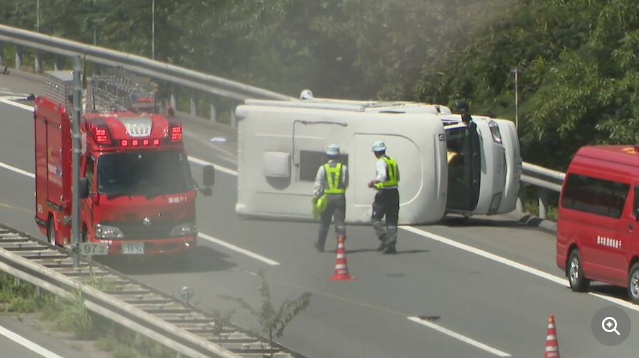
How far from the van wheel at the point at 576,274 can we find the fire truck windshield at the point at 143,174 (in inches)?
221

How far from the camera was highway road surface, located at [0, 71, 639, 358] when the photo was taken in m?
17.4

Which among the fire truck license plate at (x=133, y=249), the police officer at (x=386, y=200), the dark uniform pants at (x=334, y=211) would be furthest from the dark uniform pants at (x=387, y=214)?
the fire truck license plate at (x=133, y=249)

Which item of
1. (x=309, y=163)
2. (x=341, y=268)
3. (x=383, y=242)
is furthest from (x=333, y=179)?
(x=309, y=163)

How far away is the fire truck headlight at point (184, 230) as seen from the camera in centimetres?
2122

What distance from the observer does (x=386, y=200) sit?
22.8 metres

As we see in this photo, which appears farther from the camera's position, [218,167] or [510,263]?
[218,167]

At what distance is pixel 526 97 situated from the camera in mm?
31000

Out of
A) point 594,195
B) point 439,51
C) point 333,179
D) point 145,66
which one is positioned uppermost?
point 439,51

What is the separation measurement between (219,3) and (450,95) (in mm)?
7878

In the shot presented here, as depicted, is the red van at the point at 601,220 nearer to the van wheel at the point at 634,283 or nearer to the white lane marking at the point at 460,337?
the van wheel at the point at 634,283

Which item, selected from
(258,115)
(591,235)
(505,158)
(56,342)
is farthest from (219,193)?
(56,342)

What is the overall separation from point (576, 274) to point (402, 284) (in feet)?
8.01

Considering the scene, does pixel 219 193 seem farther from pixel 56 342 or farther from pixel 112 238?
pixel 56 342

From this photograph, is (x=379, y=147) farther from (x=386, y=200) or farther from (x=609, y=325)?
(x=609, y=325)
